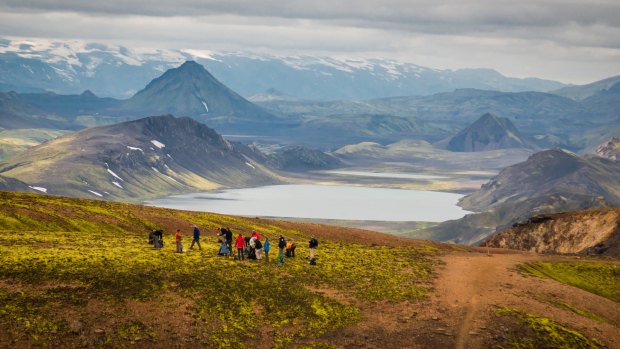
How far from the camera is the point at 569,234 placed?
591ft

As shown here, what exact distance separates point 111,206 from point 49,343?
81924mm

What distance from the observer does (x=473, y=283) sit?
92.3 metres

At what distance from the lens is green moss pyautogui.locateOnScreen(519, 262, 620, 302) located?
106500mm

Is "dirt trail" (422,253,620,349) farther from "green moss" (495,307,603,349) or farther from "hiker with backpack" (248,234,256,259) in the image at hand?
"hiker with backpack" (248,234,256,259)

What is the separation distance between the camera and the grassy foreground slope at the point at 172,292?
221 ft

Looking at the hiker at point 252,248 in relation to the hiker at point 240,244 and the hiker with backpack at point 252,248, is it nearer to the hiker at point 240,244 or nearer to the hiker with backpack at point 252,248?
the hiker with backpack at point 252,248

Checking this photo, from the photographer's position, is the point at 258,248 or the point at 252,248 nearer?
the point at 258,248

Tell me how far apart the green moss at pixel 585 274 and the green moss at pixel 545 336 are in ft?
83.7

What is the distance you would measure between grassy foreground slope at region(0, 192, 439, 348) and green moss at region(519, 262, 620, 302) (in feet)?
50.6

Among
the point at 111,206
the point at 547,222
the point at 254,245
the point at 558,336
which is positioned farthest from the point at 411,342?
the point at 547,222

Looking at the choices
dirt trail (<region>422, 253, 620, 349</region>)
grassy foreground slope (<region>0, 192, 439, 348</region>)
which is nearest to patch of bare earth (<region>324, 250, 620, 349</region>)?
dirt trail (<region>422, 253, 620, 349</region>)

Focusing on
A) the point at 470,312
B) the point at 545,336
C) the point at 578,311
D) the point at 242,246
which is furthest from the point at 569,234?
the point at 545,336

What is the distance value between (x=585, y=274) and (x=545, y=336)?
133ft

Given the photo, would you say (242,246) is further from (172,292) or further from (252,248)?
(172,292)
